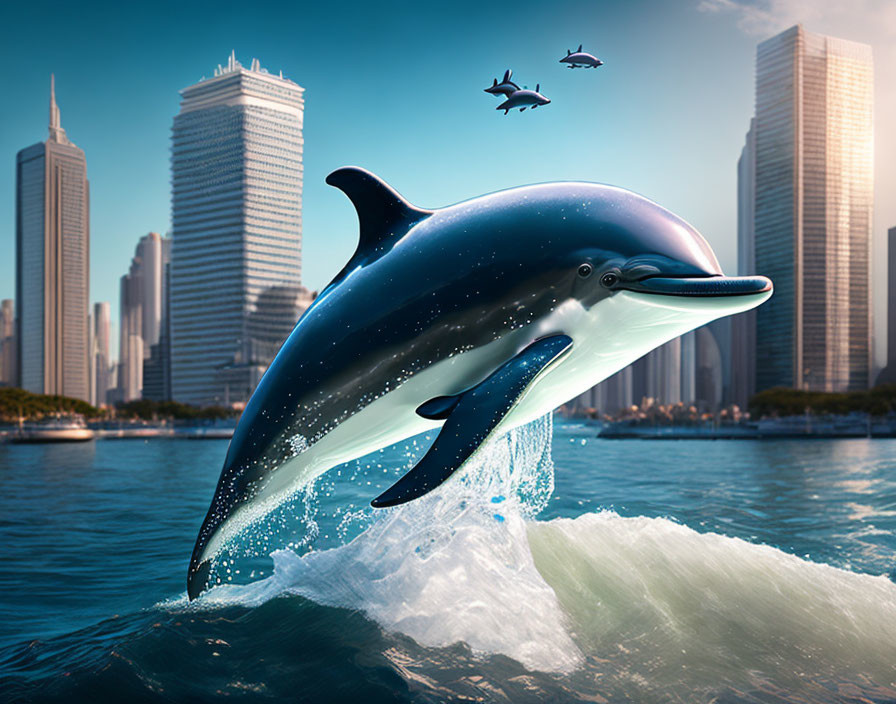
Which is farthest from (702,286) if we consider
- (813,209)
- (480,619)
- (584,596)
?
(813,209)

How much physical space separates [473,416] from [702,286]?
1.31 meters

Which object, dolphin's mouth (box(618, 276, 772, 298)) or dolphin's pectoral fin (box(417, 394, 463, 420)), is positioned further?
dolphin's pectoral fin (box(417, 394, 463, 420))

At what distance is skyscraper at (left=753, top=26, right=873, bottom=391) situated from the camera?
157 meters

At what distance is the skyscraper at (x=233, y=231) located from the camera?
150 m

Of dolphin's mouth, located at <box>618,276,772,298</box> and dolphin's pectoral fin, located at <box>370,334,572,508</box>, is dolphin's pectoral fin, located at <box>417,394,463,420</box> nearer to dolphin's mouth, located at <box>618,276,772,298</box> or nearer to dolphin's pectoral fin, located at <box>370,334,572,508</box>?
dolphin's pectoral fin, located at <box>370,334,572,508</box>

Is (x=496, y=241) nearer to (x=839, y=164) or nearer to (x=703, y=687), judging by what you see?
(x=703, y=687)

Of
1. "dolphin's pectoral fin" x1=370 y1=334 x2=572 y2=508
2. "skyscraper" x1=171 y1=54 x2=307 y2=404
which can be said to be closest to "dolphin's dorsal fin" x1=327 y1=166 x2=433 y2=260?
"dolphin's pectoral fin" x1=370 y1=334 x2=572 y2=508

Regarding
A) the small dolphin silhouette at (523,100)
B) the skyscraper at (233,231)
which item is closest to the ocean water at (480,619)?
the small dolphin silhouette at (523,100)

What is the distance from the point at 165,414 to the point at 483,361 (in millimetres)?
132866

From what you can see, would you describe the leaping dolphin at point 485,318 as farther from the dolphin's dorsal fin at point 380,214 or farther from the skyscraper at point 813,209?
the skyscraper at point 813,209

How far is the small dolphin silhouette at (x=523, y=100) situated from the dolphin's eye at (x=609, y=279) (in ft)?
21.3

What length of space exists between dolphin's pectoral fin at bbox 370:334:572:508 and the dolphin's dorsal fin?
1229 mm

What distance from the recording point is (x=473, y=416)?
320 centimetres

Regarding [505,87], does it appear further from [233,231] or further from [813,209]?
[813,209]
